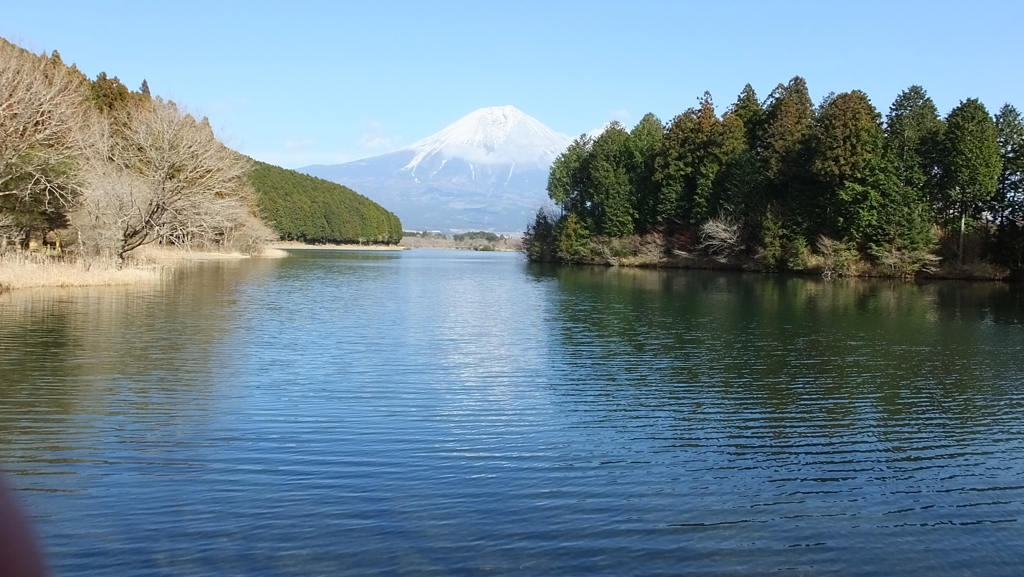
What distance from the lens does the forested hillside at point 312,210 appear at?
10356 cm

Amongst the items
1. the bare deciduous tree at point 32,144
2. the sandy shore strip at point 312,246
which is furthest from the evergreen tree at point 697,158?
the sandy shore strip at point 312,246

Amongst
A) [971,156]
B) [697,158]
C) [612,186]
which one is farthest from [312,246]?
[971,156]

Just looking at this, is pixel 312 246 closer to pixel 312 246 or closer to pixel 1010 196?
pixel 312 246

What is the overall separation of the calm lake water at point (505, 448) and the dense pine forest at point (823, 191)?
28.6m

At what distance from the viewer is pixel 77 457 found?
864 centimetres

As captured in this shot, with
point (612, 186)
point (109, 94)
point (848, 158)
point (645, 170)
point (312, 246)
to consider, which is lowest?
point (312, 246)

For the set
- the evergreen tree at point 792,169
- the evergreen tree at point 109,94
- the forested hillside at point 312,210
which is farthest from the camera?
the forested hillside at point 312,210

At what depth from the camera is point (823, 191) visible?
50.2 meters

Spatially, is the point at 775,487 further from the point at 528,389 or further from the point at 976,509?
the point at 528,389

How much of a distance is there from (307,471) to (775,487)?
4.72m

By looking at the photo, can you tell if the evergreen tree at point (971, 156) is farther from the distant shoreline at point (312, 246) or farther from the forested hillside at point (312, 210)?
the forested hillside at point (312, 210)

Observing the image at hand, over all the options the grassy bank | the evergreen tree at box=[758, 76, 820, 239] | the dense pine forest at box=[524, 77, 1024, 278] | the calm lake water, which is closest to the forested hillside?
the dense pine forest at box=[524, 77, 1024, 278]

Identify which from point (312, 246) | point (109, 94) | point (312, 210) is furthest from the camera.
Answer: point (312, 246)

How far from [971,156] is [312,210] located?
83.4 m
